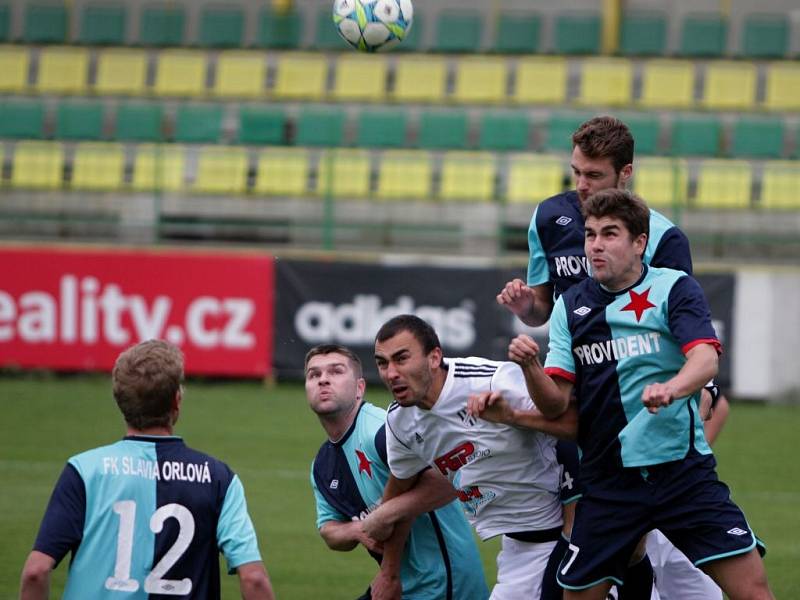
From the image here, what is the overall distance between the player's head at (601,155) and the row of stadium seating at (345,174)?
39.0 feet

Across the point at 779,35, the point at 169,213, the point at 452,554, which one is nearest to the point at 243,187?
the point at 169,213

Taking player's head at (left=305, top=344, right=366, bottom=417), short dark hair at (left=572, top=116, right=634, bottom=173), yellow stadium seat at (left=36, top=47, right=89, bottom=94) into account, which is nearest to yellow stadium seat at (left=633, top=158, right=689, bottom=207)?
yellow stadium seat at (left=36, top=47, right=89, bottom=94)

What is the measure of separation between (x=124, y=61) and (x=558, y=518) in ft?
58.6

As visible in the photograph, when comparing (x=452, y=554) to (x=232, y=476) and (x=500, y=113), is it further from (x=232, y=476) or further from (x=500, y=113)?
(x=500, y=113)

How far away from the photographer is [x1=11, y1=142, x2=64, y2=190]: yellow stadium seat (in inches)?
728

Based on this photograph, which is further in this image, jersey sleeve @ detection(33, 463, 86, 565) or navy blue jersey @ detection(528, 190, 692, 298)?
navy blue jersey @ detection(528, 190, 692, 298)

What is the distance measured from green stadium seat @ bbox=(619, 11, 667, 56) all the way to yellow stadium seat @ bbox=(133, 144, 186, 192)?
781 centimetres

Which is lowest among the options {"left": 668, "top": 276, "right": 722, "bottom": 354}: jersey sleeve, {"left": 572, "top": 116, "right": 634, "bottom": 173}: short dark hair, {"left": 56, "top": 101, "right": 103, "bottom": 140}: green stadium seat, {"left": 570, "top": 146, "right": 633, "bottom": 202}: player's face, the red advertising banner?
the red advertising banner

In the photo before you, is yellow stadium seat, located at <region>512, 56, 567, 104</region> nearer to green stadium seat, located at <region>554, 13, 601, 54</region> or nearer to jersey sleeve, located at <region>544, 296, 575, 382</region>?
green stadium seat, located at <region>554, 13, 601, 54</region>

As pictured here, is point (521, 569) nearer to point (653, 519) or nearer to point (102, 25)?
point (653, 519)

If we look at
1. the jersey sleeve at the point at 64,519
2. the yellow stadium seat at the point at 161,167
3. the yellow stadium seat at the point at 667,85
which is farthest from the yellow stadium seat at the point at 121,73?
the jersey sleeve at the point at 64,519

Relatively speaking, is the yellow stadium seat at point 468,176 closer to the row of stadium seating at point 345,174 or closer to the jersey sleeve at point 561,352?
the row of stadium seating at point 345,174

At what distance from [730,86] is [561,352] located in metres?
16.4

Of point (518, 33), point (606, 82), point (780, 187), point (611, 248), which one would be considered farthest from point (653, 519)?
point (518, 33)
